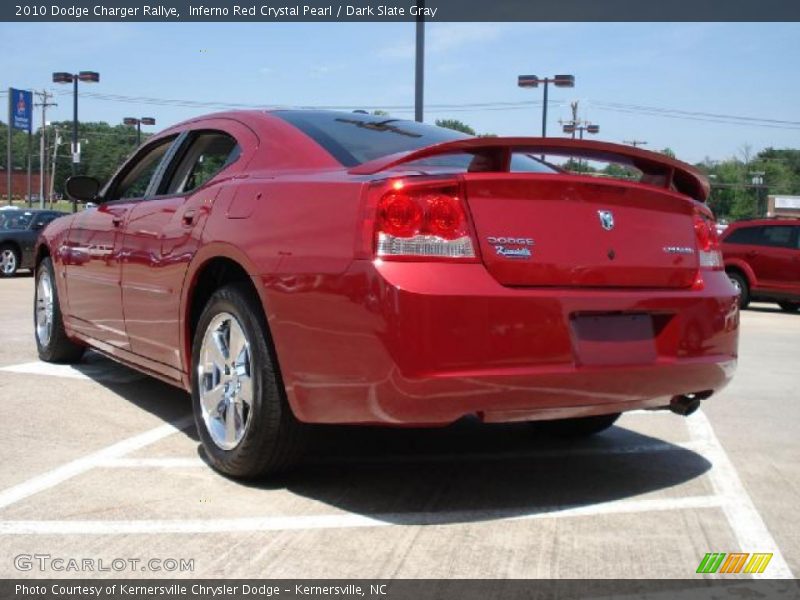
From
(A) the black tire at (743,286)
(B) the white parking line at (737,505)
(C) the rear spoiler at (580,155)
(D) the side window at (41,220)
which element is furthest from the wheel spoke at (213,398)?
(D) the side window at (41,220)

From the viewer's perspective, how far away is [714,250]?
3756mm

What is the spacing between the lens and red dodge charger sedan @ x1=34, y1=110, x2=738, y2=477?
2932 millimetres

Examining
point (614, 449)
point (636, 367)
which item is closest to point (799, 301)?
point (614, 449)

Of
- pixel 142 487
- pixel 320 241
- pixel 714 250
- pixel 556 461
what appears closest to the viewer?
pixel 320 241

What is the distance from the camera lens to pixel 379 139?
386 cm

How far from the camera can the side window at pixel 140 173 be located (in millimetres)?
4926

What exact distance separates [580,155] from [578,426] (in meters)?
1.60

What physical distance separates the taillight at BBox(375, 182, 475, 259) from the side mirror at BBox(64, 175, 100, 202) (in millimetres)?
3248

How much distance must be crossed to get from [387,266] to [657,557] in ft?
4.35

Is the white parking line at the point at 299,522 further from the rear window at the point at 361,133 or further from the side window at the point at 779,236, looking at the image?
the side window at the point at 779,236

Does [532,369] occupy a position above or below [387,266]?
below

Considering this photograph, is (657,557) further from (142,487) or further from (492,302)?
(142,487)

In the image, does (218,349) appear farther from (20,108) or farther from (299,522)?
(20,108)

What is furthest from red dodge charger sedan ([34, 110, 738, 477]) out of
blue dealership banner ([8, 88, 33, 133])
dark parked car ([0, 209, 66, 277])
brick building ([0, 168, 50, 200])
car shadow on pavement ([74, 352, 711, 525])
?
brick building ([0, 168, 50, 200])
